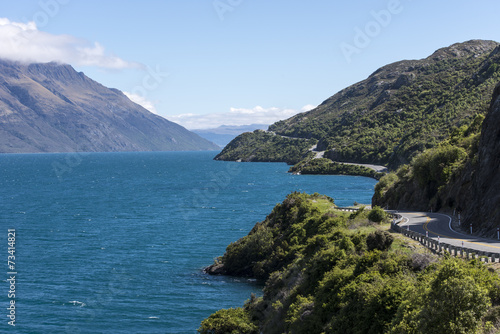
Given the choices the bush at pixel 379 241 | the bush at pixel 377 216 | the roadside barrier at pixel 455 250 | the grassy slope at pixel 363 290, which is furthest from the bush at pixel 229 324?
the bush at pixel 377 216

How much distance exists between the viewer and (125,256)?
5866cm

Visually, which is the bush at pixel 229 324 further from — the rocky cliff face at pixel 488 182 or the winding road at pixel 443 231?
the rocky cliff face at pixel 488 182

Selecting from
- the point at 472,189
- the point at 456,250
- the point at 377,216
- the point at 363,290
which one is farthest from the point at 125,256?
the point at 456,250

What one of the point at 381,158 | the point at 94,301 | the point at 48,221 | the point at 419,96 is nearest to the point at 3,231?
the point at 48,221

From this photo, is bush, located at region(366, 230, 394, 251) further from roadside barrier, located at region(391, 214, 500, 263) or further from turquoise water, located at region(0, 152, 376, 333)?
turquoise water, located at region(0, 152, 376, 333)

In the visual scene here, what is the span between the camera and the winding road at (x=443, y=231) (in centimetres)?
3147

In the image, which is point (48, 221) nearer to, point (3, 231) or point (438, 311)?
point (3, 231)

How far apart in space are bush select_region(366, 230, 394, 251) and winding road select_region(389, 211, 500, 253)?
413cm

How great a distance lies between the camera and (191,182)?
156000 mm

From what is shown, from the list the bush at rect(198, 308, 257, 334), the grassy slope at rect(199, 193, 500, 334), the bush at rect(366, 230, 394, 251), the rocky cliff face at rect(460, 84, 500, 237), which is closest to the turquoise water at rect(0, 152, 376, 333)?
the bush at rect(198, 308, 257, 334)

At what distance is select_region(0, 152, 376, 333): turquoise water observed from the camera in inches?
1585

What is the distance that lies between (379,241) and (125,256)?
36.2 meters

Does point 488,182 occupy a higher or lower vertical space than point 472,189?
higher

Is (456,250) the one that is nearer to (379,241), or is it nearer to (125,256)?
(379,241)
